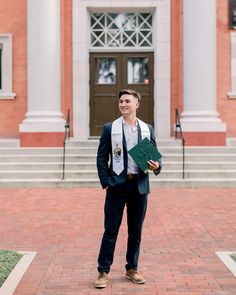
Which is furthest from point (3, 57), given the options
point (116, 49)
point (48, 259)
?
point (48, 259)

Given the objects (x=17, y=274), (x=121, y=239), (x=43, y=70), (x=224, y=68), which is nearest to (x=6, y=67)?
(x=43, y=70)

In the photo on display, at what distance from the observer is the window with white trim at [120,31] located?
17438mm

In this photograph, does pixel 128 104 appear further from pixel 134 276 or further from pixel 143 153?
pixel 134 276

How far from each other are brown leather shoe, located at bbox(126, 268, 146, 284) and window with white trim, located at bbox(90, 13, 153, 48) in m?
12.7

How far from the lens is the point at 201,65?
15266mm

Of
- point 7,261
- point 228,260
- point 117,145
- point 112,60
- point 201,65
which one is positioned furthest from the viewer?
point 112,60

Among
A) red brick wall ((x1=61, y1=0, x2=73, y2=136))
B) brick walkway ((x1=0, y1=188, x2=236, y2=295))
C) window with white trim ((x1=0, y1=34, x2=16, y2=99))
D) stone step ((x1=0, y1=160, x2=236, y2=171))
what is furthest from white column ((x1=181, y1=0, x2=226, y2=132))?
window with white trim ((x1=0, y1=34, x2=16, y2=99))

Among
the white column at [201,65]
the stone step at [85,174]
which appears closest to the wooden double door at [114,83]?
the white column at [201,65]

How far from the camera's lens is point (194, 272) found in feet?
19.1

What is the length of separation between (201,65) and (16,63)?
18.9 ft

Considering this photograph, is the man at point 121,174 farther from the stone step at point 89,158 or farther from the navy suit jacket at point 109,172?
the stone step at point 89,158

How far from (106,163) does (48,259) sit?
1711 mm

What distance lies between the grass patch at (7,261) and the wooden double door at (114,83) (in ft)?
37.2

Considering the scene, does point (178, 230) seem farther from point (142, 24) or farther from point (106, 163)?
point (142, 24)
